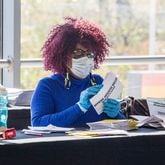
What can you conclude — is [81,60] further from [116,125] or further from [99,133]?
[99,133]

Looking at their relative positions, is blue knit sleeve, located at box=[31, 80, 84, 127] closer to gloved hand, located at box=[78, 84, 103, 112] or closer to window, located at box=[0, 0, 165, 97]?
gloved hand, located at box=[78, 84, 103, 112]

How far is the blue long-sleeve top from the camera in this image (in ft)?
6.92

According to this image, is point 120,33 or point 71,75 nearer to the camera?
point 71,75

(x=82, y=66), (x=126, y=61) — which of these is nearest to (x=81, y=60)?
(x=82, y=66)

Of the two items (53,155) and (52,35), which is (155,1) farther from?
(53,155)

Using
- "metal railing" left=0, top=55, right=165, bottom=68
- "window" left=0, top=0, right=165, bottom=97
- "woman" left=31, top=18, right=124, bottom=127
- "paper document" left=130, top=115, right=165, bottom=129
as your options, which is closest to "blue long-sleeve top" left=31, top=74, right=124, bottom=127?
"woman" left=31, top=18, right=124, bottom=127

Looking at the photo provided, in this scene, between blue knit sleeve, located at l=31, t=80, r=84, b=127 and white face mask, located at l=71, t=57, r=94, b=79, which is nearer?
blue knit sleeve, located at l=31, t=80, r=84, b=127

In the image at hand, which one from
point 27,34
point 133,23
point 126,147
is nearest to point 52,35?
point 126,147

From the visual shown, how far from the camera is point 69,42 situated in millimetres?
2232

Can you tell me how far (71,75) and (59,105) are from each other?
0.16 m

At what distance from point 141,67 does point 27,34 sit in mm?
1219

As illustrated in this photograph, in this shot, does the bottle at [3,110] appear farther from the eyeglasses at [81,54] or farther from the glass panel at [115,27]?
the glass panel at [115,27]

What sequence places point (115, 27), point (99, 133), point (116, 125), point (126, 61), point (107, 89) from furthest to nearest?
point (115, 27) < point (126, 61) < point (107, 89) < point (116, 125) < point (99, 133)

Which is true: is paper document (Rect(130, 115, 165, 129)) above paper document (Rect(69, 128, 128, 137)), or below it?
above
